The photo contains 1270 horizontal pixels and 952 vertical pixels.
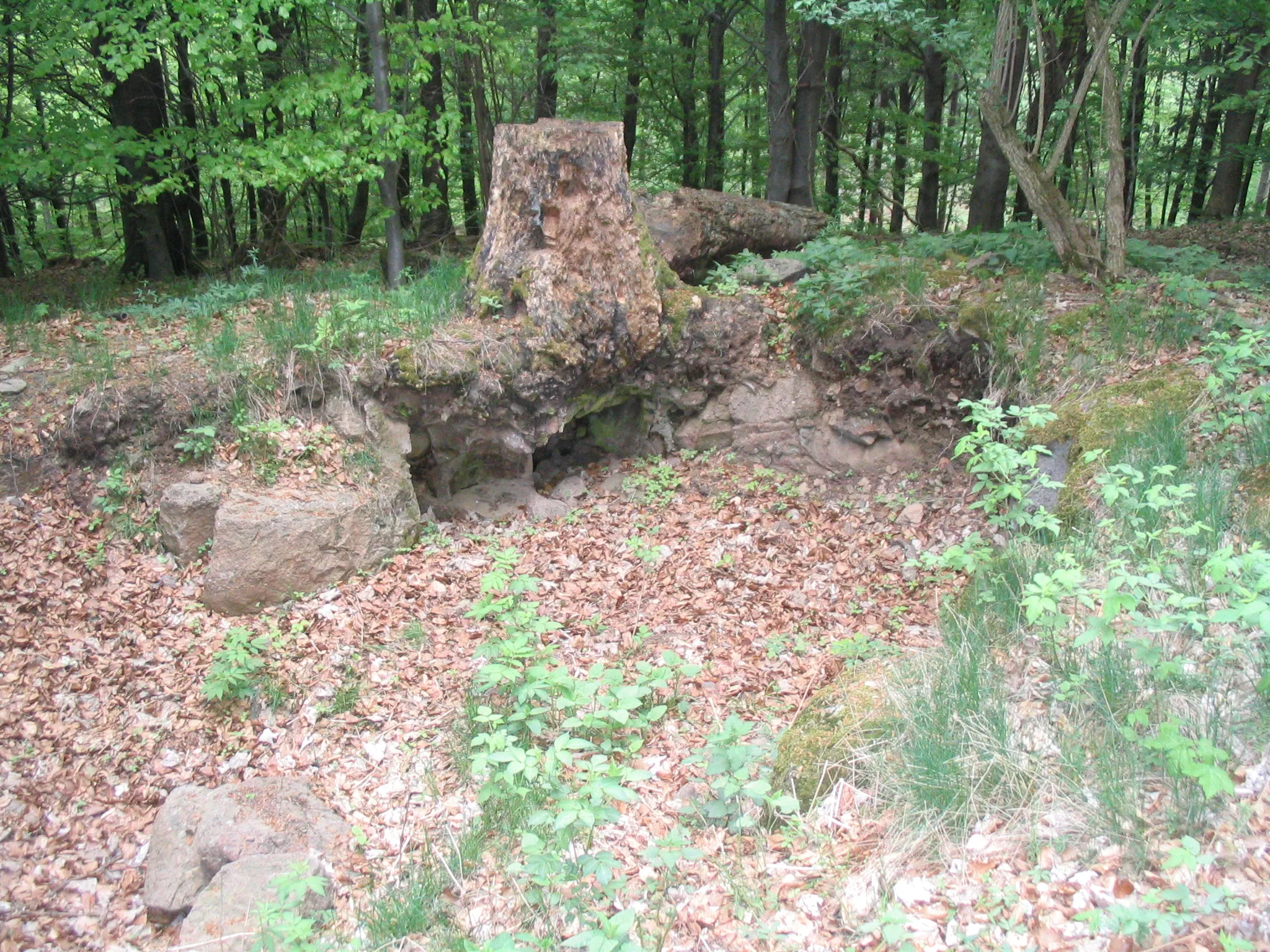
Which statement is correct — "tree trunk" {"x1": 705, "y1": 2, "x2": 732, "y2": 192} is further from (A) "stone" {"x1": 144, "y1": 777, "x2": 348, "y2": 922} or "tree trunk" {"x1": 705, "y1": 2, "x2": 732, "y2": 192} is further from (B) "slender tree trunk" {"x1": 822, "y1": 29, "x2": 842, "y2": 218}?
(A) "stone" {"x1": 144, "y1": 777, "x2": 348, "y2": 922}

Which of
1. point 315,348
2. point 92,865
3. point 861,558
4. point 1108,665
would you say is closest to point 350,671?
point 92,865

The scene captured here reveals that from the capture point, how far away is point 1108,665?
3.07 metres

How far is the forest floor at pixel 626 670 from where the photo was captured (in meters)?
2.66

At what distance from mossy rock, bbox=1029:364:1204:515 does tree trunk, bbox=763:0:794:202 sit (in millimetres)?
5576

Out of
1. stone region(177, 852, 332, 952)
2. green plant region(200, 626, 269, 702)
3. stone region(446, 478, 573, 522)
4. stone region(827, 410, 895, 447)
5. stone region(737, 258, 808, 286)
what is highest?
stone region(737, 258, 808, 286)

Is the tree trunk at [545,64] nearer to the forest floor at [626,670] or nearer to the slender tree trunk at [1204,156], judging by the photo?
the forest floor at [626,670]

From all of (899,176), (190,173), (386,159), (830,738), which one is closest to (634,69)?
(899,176)

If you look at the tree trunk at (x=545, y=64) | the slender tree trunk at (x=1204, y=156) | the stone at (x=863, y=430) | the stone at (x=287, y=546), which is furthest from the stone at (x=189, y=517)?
the slender tree trunk at (x=1204, y=156)

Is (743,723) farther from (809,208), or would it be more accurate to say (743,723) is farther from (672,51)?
(672,51)

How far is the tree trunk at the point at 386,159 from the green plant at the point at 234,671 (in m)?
4.11

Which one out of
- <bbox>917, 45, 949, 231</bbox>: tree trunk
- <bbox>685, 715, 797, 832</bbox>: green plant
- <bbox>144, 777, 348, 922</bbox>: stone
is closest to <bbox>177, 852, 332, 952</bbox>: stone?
<bbox>144, 777, 348, 922</bbox>: stone

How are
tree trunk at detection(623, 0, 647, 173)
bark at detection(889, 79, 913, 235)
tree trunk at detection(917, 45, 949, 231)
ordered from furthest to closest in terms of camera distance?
bark at detection(889, 79, 913, 235), tree trunk at detection(623, 0, 647, 173), tree trunk at detection(917, 45, 949, 231)

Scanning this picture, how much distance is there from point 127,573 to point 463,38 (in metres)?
7.58

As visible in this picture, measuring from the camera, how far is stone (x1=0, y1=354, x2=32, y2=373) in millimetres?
6152
